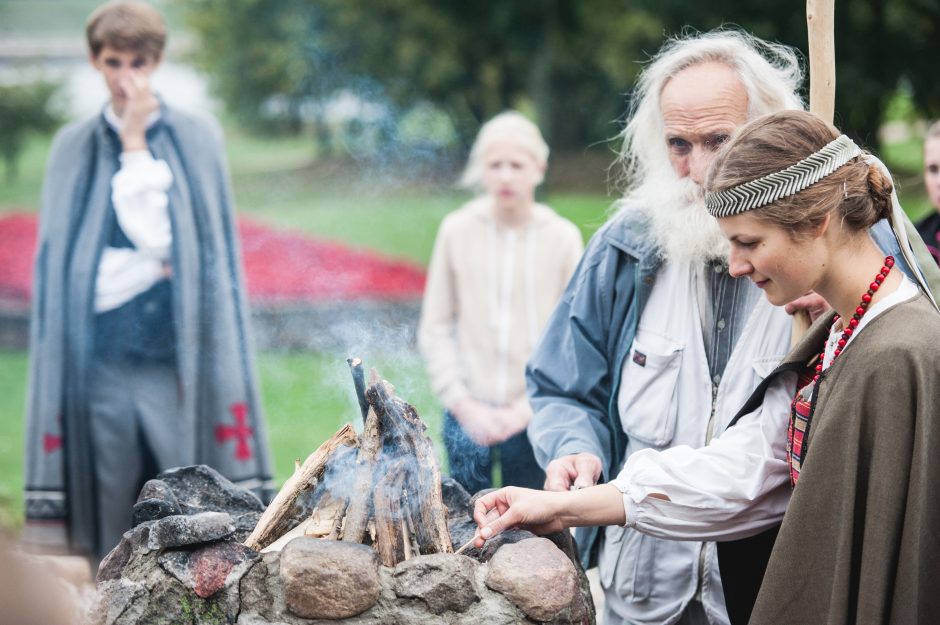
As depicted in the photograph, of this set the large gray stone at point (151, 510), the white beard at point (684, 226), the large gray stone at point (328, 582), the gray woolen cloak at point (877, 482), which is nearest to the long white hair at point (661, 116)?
the white beard at point (684, 226)

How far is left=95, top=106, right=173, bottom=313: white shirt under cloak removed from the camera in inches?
192

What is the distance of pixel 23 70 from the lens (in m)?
11.7

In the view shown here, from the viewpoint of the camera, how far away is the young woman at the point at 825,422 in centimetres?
218

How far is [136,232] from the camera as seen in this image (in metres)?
4.89

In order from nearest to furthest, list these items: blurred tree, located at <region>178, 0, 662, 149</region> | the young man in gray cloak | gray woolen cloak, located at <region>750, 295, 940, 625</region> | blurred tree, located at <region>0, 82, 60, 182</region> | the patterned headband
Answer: gray woolen cloak, located at <region>750, 295, 940, 625</region> < the patterned headband < the young man in gray cloak < blurred tree, located at <region>0, 82, 60, 182</region> < blurred tree, located at <region>178, 0, 662, 149</region>

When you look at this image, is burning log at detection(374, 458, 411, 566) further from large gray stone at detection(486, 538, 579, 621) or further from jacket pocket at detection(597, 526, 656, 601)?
jacket pocket at detection(597, 526, 656, 601)

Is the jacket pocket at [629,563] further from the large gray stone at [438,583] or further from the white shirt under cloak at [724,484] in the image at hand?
the large gray stone at [438,583]

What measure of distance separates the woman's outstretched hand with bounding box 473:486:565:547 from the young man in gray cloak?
247cm

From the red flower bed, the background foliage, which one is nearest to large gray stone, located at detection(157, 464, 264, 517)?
the red flower bed

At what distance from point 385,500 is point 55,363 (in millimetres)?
2827

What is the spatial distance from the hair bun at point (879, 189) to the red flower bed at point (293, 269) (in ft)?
30.8

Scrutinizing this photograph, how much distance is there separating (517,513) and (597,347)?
0.65m

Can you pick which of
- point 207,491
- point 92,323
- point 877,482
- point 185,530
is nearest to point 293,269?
point 92,323

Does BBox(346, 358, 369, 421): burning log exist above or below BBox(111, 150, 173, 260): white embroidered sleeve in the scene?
below
